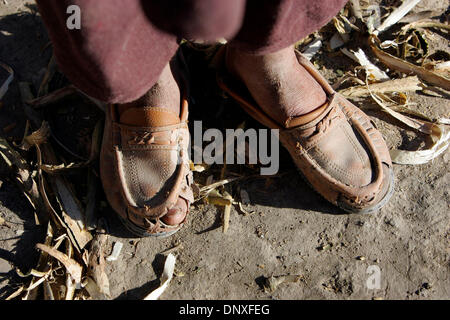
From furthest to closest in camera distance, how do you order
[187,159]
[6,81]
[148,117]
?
[6,81], [187,159], [148,117]

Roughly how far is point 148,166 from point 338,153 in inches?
29.6

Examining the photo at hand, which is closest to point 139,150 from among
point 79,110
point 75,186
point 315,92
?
point 75,186

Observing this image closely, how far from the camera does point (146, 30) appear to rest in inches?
51.1

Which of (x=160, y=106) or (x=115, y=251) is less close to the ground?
(x=160, y=106)

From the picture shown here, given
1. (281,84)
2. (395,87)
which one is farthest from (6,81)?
(395,87)

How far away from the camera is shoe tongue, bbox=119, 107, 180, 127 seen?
5.73 ft

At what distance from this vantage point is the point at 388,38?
2.42 m

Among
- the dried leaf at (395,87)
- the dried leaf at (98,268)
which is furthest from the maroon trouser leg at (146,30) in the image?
the dried leaf at (395,87)

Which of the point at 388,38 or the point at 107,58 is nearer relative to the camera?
the point at 107,58

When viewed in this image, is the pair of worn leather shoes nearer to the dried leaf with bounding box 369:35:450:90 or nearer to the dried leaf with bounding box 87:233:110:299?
the dried leaf with bounding box 87:233:110:299

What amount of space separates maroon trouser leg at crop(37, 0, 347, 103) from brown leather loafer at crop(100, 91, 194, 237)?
1.09 ft

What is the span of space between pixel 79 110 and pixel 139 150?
0.56 meters

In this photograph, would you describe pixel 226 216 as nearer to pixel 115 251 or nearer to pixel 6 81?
pixel 115 251

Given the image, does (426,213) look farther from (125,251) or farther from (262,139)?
Result: (125,251)
